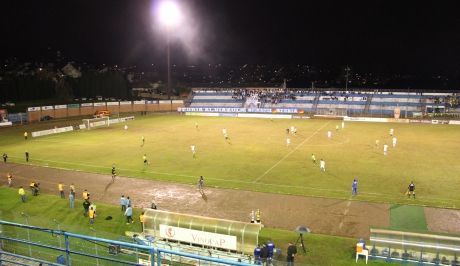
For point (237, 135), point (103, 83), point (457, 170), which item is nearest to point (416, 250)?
point (457, 170)

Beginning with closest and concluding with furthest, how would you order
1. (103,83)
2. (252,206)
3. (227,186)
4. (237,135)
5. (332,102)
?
(252,206) → (227,186) → (237,135) → (332,102) → (103,83)

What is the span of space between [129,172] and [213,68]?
441 ft

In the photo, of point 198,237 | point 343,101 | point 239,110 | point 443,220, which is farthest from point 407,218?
point 239,110

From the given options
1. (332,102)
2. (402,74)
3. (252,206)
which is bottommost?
(252,206)

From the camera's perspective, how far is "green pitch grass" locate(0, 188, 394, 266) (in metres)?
17.8

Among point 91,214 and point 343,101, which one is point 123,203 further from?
point 343,101

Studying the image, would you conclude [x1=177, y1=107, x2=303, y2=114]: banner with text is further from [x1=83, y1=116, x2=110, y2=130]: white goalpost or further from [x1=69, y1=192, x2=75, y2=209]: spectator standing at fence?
[x1=69, y1=192, x2=75, y2=209]: spectator standing at fence

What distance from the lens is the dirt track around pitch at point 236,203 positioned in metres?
24.4

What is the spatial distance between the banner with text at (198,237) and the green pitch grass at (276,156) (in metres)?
12.5

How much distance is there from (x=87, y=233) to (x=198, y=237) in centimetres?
614

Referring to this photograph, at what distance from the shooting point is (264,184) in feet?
108

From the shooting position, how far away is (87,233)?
21.2 metres

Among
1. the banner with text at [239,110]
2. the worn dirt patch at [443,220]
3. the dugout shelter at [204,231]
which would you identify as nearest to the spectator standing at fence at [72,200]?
the dugout shelter at [204,231]

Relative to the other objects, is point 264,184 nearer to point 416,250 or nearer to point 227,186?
point 227,186
